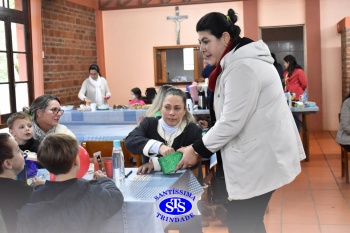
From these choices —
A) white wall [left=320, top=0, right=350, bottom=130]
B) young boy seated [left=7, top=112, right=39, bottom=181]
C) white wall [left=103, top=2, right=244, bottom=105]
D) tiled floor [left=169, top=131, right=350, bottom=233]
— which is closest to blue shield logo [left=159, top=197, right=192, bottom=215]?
young boy seated [left=7, top=112, right=39, bottom=181]

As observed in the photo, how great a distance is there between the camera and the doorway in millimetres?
12102

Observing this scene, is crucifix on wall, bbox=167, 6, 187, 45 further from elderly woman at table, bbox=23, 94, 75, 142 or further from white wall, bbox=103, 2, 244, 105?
elderly woman at table, bbox=23, 94, 75, 142

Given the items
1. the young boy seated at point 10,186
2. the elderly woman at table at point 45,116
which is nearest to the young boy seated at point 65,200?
the young boy seated at point 10,186

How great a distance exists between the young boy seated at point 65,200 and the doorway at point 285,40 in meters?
10.4

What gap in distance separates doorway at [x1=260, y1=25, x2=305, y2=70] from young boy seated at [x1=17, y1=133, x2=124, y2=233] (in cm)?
1040

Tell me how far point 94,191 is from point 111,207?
109 mm

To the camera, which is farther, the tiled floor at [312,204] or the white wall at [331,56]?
the white wall at [331,56]

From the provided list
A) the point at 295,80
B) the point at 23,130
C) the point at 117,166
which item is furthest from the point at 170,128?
the point at 295,80

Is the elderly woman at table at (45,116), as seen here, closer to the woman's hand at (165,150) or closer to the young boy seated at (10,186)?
the woman's hand at (165,150)

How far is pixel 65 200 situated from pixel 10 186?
0.38m

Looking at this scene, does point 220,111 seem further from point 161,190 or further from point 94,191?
point 94,191

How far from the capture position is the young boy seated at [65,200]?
2137 mm

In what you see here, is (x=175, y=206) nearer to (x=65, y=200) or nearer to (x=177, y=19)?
(x=65, y=200)

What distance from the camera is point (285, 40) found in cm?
1223
